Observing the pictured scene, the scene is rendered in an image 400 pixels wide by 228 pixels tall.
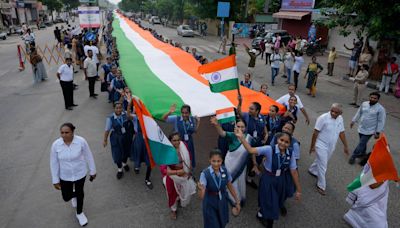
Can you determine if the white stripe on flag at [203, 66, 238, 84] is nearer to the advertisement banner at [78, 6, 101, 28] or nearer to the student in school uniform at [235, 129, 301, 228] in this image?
the student in school uniform at [235, 129, 301, 228]

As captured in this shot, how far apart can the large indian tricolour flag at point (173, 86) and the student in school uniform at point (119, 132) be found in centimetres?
52

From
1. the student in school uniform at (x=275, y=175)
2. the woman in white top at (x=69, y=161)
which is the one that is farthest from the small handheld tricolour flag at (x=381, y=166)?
the woman in white top at (x=69, y=161)

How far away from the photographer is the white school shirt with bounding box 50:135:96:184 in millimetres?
3764


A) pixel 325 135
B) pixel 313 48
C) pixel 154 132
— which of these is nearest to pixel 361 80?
pixel 325 135

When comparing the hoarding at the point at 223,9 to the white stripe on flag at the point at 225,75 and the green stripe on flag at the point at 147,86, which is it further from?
the white stripe on flag at the point at 225,75

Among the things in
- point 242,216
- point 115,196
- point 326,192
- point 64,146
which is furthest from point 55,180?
point 326,192

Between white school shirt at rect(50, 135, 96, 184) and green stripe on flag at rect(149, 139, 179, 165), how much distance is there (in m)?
0.90

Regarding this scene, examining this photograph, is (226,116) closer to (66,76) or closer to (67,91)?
(66,76)

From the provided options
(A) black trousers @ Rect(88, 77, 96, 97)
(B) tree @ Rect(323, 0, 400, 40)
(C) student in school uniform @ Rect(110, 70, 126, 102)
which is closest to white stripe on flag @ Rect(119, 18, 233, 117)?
(C) student in school uniform @ Rect(110, 70, 126, 102)

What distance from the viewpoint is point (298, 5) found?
2489 centimetres

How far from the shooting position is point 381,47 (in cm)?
1245

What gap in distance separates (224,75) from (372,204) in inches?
106

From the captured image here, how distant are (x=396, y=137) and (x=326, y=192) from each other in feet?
12.2

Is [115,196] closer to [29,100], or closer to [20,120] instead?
[20,120]
